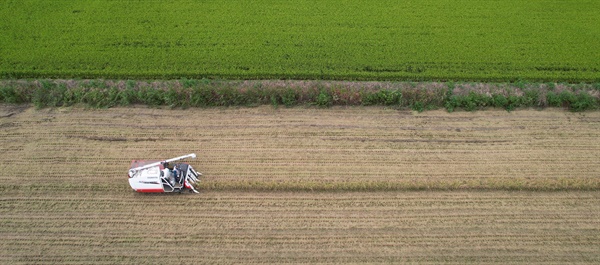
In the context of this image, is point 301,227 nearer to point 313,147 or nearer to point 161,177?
point 313,147

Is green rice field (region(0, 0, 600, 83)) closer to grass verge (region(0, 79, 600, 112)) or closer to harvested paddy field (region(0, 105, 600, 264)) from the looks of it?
grass verge (region(0, 79, 600, 112))

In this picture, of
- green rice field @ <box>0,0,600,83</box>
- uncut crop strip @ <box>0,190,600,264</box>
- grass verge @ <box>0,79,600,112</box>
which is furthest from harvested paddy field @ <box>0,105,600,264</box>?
green rice field @ <box>0,0,600,83</box>

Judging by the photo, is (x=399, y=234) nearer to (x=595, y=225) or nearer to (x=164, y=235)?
(x=595, y=225)

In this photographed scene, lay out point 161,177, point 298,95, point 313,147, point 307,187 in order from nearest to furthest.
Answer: point 161,177, point 307,187, point 313,147, point 298,95

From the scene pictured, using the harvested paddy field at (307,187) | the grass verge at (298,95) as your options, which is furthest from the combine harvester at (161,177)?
the grass verge at (298,95)

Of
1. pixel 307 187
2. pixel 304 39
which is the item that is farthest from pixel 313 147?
pixel 304 39
